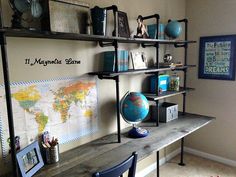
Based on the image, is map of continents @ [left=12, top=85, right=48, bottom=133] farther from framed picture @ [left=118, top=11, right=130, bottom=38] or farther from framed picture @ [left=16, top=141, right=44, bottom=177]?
framed picture @ [left=118, top=11, right=130, bottom=38]

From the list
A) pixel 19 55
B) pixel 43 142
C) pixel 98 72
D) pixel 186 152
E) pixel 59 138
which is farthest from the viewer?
pixel 186 152

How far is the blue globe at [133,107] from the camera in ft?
6.57

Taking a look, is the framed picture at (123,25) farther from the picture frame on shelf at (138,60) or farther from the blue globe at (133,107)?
the blue globe at (133,107)

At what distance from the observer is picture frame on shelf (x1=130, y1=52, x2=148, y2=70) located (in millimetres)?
2242

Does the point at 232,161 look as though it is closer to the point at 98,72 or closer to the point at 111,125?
the point at 111,125

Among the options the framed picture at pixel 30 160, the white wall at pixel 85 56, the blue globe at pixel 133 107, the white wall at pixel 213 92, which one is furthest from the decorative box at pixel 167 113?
the framed picture at pixel 30 160

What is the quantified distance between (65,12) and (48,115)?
796 mm

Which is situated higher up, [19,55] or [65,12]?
[65,12]

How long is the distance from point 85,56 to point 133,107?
65 centimetres

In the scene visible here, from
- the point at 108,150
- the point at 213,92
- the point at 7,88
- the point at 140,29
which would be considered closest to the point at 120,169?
the point at 108,150

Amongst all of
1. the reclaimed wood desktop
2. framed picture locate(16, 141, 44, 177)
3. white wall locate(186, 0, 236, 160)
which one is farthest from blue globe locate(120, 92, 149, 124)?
white wall locate(186, 0, 236, 160)

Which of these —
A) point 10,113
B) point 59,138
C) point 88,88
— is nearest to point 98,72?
point 88,88

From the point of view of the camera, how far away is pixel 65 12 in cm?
151

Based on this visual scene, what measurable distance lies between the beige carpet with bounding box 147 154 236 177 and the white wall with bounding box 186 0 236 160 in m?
0.18
